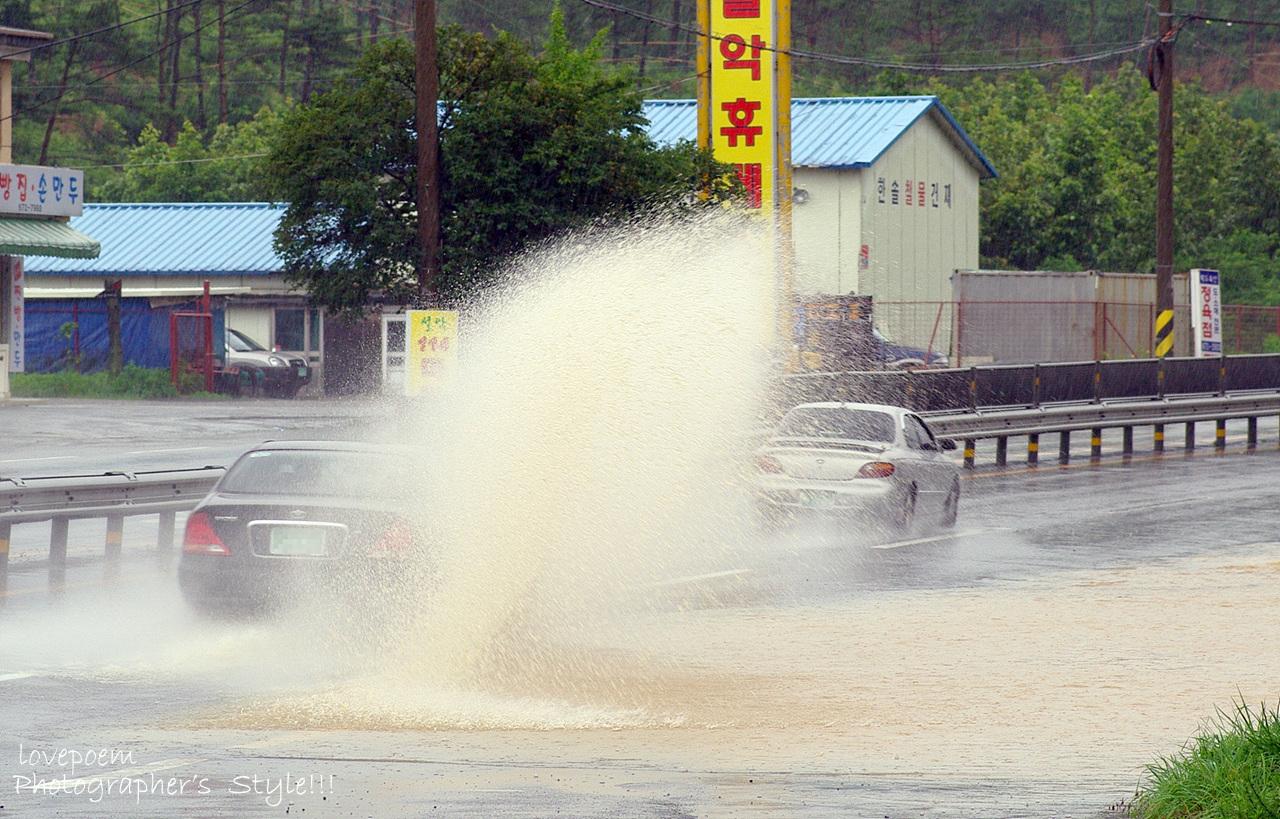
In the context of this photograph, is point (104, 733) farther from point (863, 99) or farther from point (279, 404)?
point (863, 99)

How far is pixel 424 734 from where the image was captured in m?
8.03

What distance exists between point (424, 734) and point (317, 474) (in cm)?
284

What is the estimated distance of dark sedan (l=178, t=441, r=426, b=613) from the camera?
32.7ft

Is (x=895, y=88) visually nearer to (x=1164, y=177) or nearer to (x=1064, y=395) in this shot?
(x=1164, y=177)

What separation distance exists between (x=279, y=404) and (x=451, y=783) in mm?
31647

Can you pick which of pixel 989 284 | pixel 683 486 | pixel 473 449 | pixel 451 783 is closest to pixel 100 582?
pixel 473 449

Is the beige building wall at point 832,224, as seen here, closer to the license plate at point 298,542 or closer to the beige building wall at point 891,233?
the beige building wall at point 891,233

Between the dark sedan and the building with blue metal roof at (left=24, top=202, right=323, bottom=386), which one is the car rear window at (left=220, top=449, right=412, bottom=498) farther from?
the building with blue metal roof at (left=24, top=202, right=323, bottom=386)

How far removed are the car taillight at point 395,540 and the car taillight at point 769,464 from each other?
20.2 feet

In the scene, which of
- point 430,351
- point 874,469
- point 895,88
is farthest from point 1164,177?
point 895,88

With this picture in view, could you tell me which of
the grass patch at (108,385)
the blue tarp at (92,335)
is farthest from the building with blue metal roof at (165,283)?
the grass patch at (108,385)

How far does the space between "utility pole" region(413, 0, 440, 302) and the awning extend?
14959 mm

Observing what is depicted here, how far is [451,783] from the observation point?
6.99 m

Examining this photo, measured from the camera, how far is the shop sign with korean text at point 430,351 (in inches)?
800
